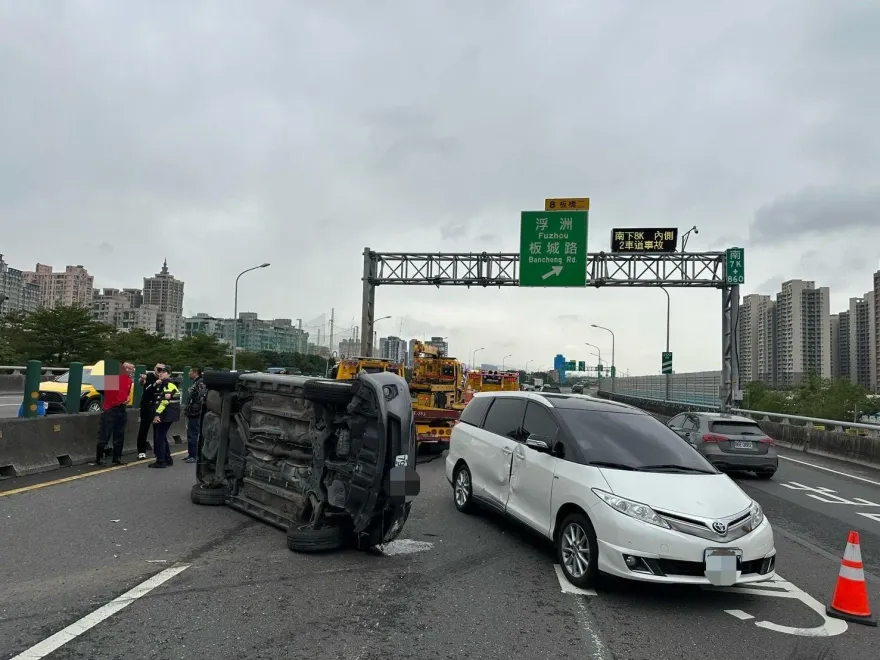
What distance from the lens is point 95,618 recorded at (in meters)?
4.22

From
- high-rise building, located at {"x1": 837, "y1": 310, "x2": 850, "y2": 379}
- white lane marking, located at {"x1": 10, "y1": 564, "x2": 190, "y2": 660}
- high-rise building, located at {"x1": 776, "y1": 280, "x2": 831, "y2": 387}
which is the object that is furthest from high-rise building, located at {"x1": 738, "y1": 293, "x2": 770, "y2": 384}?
white lane marking, located at {"x1": 10, "y1": 564, "x2": 190, "y2": 660}

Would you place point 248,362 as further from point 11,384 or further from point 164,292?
point 164,292

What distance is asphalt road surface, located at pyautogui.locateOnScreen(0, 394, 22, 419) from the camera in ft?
58.0

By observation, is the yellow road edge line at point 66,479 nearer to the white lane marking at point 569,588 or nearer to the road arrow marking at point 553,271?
the white lane marking at point 569,588

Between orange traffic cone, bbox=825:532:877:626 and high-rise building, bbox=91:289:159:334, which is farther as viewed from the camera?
high-rise building, bbox=91:289:159:334

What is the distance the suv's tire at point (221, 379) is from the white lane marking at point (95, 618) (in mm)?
2769

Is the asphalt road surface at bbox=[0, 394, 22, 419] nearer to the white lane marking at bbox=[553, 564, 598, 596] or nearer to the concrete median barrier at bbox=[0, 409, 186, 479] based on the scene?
the concrete median barrier at bbox=[0, 409, 186, 479]

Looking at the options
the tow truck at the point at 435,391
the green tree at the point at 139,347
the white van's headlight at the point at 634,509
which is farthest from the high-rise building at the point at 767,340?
the white van's headlight at the point at 634,509

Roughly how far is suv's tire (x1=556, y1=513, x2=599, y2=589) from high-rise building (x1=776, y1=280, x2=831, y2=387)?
8549 centimetres

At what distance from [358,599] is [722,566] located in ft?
9.24

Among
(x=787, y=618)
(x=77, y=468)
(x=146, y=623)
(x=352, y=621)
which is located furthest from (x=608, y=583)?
(x=77, y=468)

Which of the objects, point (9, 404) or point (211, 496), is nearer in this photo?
point (211, 496)

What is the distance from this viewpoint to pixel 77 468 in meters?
10.3

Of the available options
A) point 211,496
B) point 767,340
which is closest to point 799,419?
point 211,496
